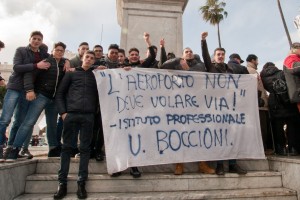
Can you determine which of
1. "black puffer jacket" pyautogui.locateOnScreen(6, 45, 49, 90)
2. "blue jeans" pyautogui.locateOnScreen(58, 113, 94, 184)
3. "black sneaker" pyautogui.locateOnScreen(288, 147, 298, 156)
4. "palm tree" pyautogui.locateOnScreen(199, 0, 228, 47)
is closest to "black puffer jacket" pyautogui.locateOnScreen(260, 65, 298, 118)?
"black sneaker" pyautogui.locateOnScreen(288, 147, 298, 156)

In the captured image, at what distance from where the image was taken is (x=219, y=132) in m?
4.29

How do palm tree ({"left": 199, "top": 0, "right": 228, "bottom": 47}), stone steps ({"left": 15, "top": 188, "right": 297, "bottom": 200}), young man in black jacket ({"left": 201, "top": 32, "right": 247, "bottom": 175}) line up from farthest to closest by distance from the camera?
palm tree ({"left": 199, "top": 0, "right": 228, "bottom": 47}) → young man in black jacket ({"left": 201, "top": 32, "right": 247, "bottom": 175}) → stone steps ({"left": 15, "top": 188, "right": 297, "bottom": 200})

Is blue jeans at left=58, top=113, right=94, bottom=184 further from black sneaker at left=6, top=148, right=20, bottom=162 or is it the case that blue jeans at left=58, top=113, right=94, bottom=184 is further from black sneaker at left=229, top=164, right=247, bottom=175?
black sneaker at left=229, top=164, right=247, bottom=175

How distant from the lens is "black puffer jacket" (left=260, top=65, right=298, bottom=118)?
4.59m

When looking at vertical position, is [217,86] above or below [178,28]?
below

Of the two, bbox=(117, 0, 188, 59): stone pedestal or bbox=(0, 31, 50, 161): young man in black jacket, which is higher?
bbox=(117, 0, 188, 59): stone pedestal

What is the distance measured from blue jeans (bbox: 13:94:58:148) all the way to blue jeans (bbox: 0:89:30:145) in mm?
181

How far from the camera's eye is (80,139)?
361cm

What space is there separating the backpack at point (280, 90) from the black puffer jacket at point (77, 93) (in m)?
3.34

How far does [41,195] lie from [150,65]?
9.28ft

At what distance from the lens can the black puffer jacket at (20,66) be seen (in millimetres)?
4105

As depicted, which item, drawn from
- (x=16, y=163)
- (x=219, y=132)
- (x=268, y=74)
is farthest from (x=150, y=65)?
(x=16, y=163)

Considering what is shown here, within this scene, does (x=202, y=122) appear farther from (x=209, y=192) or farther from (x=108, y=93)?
(x=108, y=93)

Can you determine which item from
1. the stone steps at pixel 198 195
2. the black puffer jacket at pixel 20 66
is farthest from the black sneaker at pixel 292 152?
the black puffer jacket at pixel 20 66
